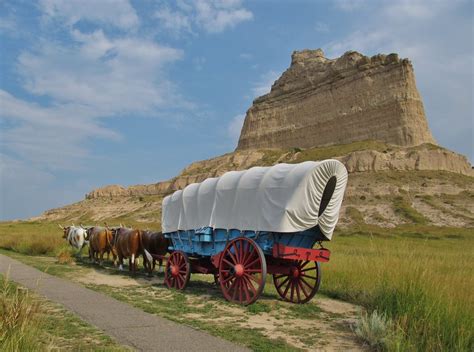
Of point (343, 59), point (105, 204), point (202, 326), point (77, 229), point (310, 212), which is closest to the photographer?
point (202, 326)

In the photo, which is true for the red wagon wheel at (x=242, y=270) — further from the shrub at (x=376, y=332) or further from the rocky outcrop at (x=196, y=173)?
the rocky outcrop at (x=196, y=173)

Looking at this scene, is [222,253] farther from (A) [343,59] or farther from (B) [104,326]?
(A) [343,59]

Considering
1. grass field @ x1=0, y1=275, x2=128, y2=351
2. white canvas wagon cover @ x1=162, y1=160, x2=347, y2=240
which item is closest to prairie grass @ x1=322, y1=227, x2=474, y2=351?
white canvas wagon cover @ x1=162, y1=160, x2=347, y2=240

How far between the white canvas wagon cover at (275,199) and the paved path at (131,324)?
3057mm

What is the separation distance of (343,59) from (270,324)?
102 metres

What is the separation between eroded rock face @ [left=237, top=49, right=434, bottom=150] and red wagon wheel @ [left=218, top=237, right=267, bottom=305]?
7607cm

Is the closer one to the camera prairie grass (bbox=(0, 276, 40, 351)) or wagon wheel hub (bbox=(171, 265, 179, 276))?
prairie grass (bbox=(0, 276, 40, 351))

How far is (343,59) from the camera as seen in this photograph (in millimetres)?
102250

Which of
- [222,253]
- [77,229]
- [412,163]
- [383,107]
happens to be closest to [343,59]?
[383,107]

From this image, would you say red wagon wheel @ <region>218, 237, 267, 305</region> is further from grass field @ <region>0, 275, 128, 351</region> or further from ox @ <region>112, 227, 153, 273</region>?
ox @ <region>112, 227, 153, 273</region>

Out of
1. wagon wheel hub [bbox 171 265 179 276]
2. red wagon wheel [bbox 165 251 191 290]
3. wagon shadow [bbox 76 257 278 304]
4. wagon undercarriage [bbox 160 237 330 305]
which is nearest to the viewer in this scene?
wagon undercarriage [bbox 160 237 330 305]

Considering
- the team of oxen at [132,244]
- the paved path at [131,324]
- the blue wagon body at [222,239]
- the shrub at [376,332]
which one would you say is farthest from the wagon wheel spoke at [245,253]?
the team of oxen at [132,244]

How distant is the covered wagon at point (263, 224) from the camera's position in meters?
9.08

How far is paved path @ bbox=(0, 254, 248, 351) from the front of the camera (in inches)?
223
